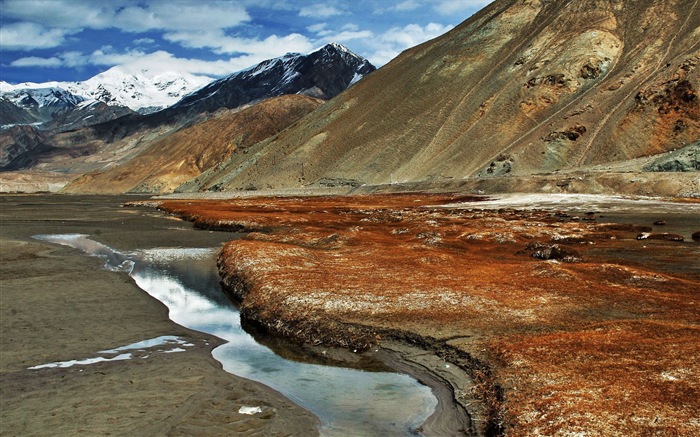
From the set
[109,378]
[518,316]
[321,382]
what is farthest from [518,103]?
[109,378]

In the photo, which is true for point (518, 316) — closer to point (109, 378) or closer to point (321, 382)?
point (321, 382)

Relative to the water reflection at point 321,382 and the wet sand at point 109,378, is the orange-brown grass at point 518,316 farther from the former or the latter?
the wet sand at point 109,378

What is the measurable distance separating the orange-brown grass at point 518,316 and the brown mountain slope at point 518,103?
253 ft

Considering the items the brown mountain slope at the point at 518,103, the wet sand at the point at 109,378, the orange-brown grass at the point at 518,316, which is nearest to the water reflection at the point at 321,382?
the wet sand at the point at 109,378

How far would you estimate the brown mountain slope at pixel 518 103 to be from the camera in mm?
106625

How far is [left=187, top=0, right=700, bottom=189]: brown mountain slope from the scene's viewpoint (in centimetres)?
10662

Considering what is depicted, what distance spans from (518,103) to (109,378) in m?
133

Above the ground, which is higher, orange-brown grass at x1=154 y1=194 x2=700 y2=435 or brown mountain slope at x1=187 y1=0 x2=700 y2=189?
brown mountain slope at x1=187 y1=0 x2=700 y2=189

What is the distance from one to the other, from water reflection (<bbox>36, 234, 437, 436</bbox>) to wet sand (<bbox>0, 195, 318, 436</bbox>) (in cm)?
59

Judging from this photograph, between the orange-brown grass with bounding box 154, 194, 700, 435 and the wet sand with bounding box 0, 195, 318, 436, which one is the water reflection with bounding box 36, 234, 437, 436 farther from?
the orange-brown grass with bounding box 154, 194, 700, 435

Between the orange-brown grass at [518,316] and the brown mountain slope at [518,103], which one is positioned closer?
the orange-brown grass at [518,316]

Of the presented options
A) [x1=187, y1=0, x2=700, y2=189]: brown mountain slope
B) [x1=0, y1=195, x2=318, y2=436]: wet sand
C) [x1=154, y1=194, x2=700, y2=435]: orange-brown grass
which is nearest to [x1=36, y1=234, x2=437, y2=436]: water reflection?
[x1=0, y1=195, x2=318, y2=436]: wet sand

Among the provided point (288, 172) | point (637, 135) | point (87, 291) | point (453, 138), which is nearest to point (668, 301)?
point (87, 291)

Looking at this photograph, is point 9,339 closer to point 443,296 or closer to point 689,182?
point 443,296
